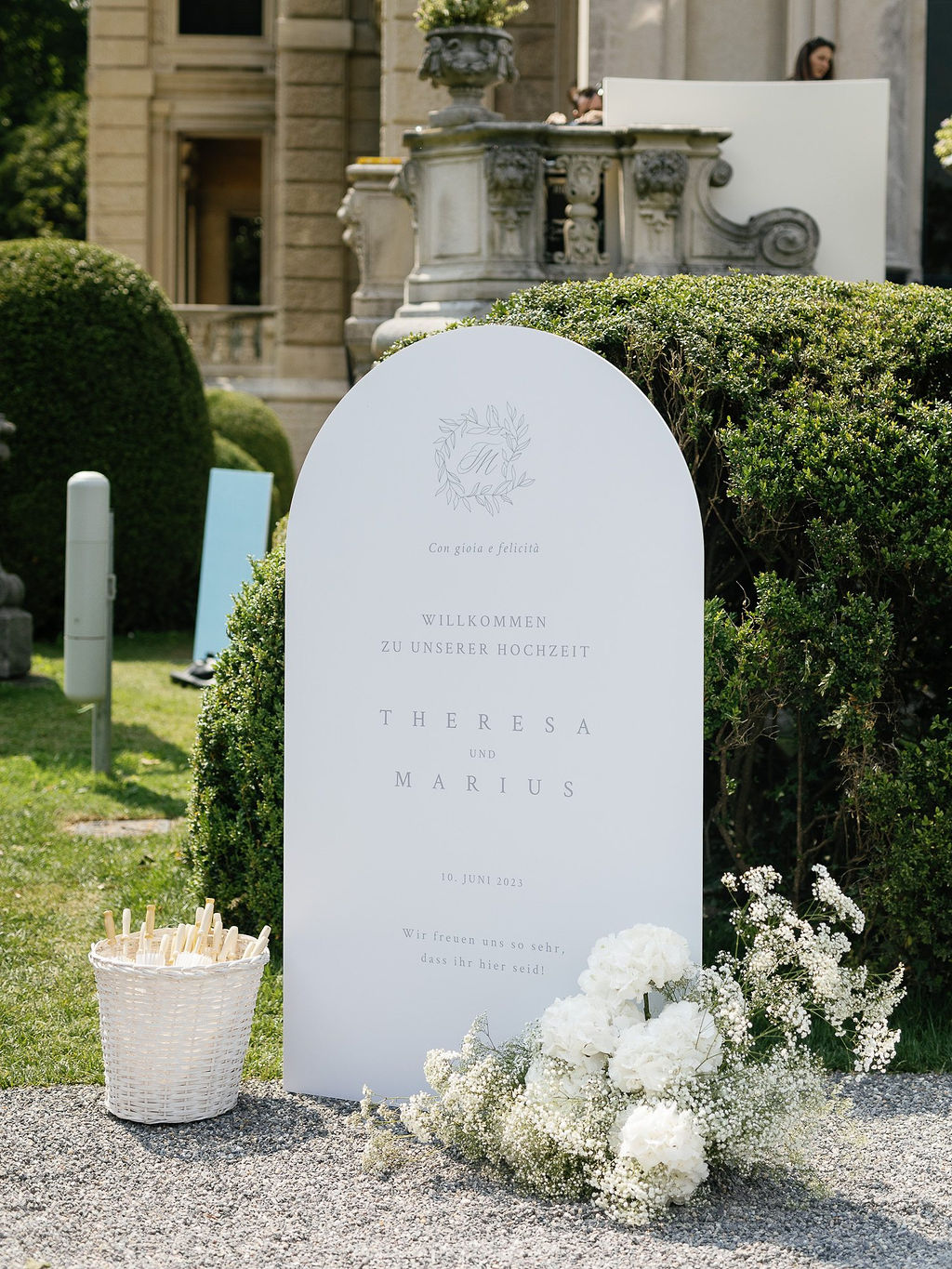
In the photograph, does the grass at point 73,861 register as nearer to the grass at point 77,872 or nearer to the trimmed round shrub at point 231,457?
the grass at point 77,872

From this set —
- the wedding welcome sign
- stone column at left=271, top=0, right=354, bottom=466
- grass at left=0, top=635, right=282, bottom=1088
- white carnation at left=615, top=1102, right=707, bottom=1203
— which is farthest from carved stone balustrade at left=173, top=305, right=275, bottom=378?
white carnation at left=615, top=1102, right=707, bottom=1203

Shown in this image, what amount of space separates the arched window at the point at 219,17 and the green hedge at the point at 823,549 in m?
20.6

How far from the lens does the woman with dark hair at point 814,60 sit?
10.6 m

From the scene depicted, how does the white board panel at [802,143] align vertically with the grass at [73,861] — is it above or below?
above

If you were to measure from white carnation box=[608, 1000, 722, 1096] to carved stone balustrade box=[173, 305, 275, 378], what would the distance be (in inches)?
736

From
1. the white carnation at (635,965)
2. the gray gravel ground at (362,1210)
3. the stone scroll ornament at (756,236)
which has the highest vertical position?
the stone scroll ornament at (756,236)

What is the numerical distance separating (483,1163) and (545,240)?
25.9 ft

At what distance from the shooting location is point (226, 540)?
1103 cm

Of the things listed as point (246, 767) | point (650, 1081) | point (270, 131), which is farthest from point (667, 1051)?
point (270, 131)

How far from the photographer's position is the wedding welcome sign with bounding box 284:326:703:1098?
3416mm

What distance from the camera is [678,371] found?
432 cm

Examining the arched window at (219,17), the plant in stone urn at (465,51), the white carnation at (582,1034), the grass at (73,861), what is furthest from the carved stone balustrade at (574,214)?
the arched window at (219,17)

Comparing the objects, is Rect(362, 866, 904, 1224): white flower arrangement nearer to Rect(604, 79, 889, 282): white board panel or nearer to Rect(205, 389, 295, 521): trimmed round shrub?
Rect(604, 79, 889, 282): white board panel

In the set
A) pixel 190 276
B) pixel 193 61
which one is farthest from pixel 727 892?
pixel 190 276
